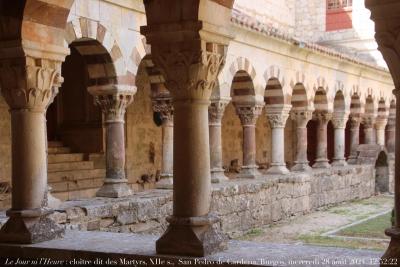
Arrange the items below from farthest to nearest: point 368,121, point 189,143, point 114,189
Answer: point 368,121, point 114,189, point 189,143

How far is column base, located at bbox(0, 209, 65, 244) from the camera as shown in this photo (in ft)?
16.1

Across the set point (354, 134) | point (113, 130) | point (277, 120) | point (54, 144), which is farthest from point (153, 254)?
point (354, 134)

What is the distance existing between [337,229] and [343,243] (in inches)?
73.6

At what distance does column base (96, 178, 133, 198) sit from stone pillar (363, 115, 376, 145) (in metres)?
13.4

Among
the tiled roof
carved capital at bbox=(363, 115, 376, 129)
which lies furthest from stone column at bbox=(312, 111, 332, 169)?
carved capital at bbox=(363, 115, 376, 129)

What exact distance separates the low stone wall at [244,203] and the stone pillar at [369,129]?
69.2 inches

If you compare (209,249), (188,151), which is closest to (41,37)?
(188,151)

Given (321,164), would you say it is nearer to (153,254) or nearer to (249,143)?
(249,143)

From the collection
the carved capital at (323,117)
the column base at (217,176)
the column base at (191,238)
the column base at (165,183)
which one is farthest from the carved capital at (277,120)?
the column base at (191,238)

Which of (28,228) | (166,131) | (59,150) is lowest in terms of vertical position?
(28,228)

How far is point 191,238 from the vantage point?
4266 millimetres

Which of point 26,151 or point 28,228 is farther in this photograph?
point 26,151

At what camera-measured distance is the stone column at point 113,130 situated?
9.20 meters

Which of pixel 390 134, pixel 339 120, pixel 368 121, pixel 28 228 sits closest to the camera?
pixel 28 228
